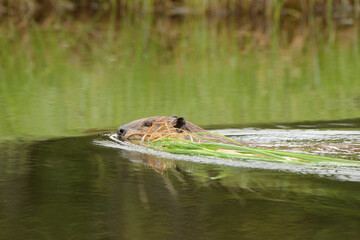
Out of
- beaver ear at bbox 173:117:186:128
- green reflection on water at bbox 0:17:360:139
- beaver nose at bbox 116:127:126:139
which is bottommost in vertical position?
beaver nose at bbox 116:127:126:139

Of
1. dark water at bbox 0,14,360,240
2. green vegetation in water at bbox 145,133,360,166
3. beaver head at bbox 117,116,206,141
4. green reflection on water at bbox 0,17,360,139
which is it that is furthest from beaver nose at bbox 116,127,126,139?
green reflection on water at bbox 0,17,360,139

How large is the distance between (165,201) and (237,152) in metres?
1.36

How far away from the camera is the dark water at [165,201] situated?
396cm

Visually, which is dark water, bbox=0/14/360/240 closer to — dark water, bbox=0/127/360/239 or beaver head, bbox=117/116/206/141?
dark water, bbox=0/127/360/239

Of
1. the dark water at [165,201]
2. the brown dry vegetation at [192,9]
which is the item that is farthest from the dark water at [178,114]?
the brown dry vegetation at [192,9]

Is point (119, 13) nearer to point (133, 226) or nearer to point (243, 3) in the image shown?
point (243, 3)

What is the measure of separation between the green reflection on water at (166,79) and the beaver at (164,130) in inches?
36.6

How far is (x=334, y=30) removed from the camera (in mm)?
19859

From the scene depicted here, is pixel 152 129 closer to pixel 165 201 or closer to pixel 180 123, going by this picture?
pixel 180 123

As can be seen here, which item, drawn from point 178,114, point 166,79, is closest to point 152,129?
point 178,114

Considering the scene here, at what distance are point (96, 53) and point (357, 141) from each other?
9222 millimetres

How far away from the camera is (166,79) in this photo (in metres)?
11.6

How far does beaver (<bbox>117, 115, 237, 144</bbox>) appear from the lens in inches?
254

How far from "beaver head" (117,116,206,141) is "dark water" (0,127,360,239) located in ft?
1.95
